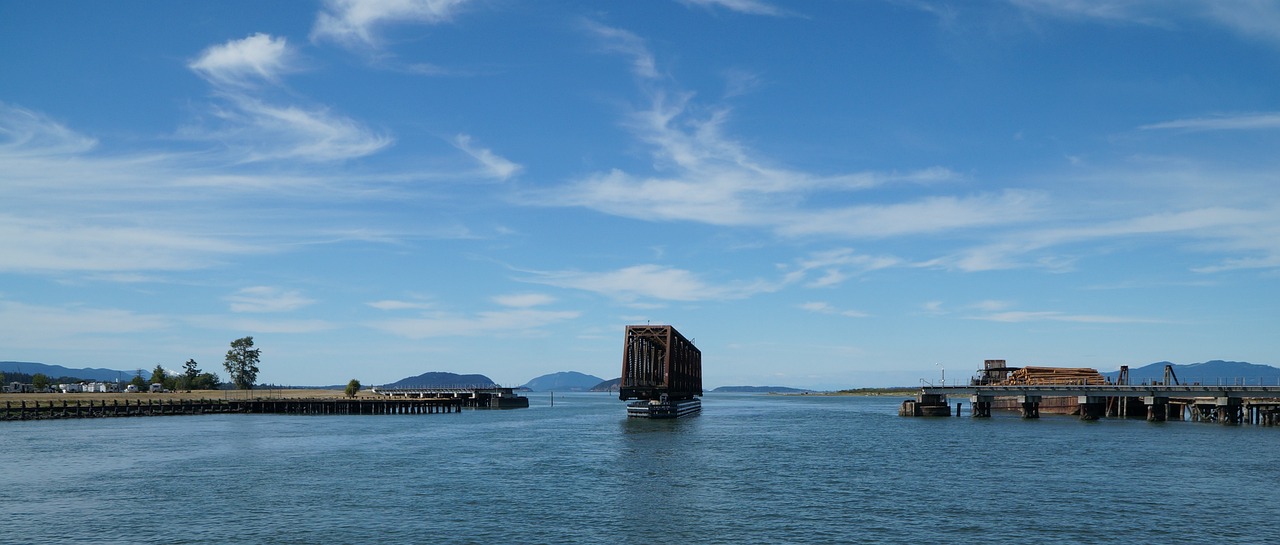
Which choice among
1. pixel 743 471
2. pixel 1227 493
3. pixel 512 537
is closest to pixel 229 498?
pixel 512 537

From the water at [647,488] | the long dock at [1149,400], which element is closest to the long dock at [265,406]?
the water at [647,488]

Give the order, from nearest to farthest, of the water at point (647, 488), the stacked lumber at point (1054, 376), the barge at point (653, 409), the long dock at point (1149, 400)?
the water at point (647, 488) < the long dock at point (1149, 400) < the barge at point (653, 409) < the stacked lumber at point (1054, 376)

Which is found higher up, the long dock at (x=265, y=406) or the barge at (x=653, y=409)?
the barge at (x=653, y=409)

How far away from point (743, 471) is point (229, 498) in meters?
33.5

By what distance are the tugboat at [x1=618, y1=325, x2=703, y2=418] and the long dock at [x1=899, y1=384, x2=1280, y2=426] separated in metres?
36.3

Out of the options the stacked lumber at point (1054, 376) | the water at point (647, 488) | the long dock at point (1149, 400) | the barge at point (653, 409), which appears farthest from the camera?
the stacked lumber at point (1054, 376)

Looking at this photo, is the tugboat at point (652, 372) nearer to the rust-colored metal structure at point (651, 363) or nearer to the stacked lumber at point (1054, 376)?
the rust-colored metal structure at point (651, 363)

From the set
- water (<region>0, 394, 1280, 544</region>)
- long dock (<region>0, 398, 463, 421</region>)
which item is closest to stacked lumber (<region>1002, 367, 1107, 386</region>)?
water (<region>0, 394, 1280, 544</region>)

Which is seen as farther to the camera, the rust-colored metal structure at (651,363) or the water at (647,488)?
the rust-colored metal structure at (651,363)

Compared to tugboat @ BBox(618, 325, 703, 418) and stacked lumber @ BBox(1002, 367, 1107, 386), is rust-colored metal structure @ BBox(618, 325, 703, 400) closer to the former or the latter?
tugboat @ BBox(618, 325, 703, 418)

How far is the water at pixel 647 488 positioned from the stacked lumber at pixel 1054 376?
48.4m

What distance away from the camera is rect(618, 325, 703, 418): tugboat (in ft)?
423

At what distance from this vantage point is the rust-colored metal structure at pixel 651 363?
12988 centimetres

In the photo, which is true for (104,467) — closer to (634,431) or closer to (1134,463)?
(634,431)
